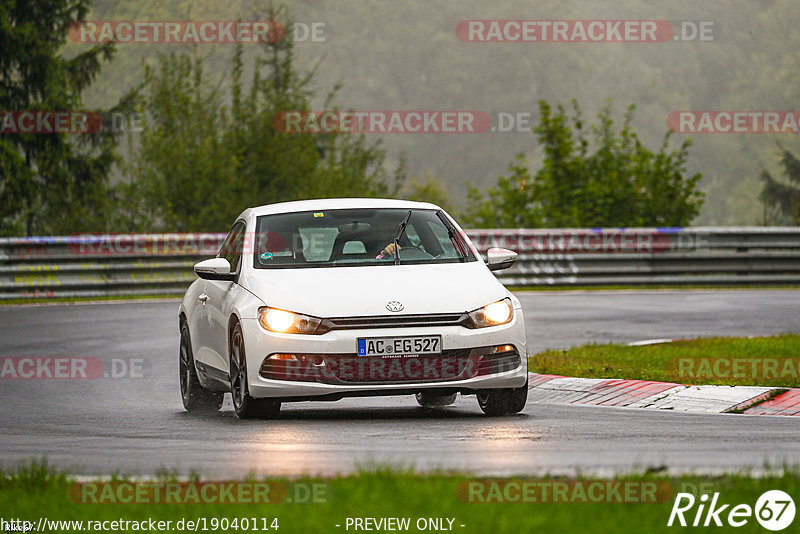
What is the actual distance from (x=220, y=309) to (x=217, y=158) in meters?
24.6

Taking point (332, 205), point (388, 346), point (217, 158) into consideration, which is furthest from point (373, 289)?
point (217, 158)

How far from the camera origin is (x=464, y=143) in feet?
532

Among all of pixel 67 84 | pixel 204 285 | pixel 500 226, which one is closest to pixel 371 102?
pixel 67 84

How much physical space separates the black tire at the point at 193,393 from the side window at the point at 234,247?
76cm

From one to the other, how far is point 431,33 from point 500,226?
410 feet

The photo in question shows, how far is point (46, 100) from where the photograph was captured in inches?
1813

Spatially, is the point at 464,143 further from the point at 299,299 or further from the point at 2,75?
the point at 299,299

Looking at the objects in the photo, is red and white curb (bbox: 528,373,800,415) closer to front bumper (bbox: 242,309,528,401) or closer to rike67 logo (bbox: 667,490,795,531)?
front bumper (bbox: 242,309,528,401)

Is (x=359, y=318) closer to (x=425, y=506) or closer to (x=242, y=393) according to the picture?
(x=242, y=393)

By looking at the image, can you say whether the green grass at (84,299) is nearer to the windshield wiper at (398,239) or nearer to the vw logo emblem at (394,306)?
the windshield wiper at (398,239)

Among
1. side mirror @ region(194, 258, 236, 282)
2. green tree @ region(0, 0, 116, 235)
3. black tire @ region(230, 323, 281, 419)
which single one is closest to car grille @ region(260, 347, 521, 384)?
black tire @ region(230, 323, 281, 419)

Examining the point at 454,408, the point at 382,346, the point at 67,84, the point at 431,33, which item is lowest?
the point at 454,408

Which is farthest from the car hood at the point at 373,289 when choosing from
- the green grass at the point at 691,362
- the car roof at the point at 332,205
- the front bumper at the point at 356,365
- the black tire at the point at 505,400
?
the green grass at the point at 691,362

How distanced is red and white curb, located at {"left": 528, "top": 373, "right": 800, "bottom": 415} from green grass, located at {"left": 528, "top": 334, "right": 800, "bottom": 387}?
12.0 inches
